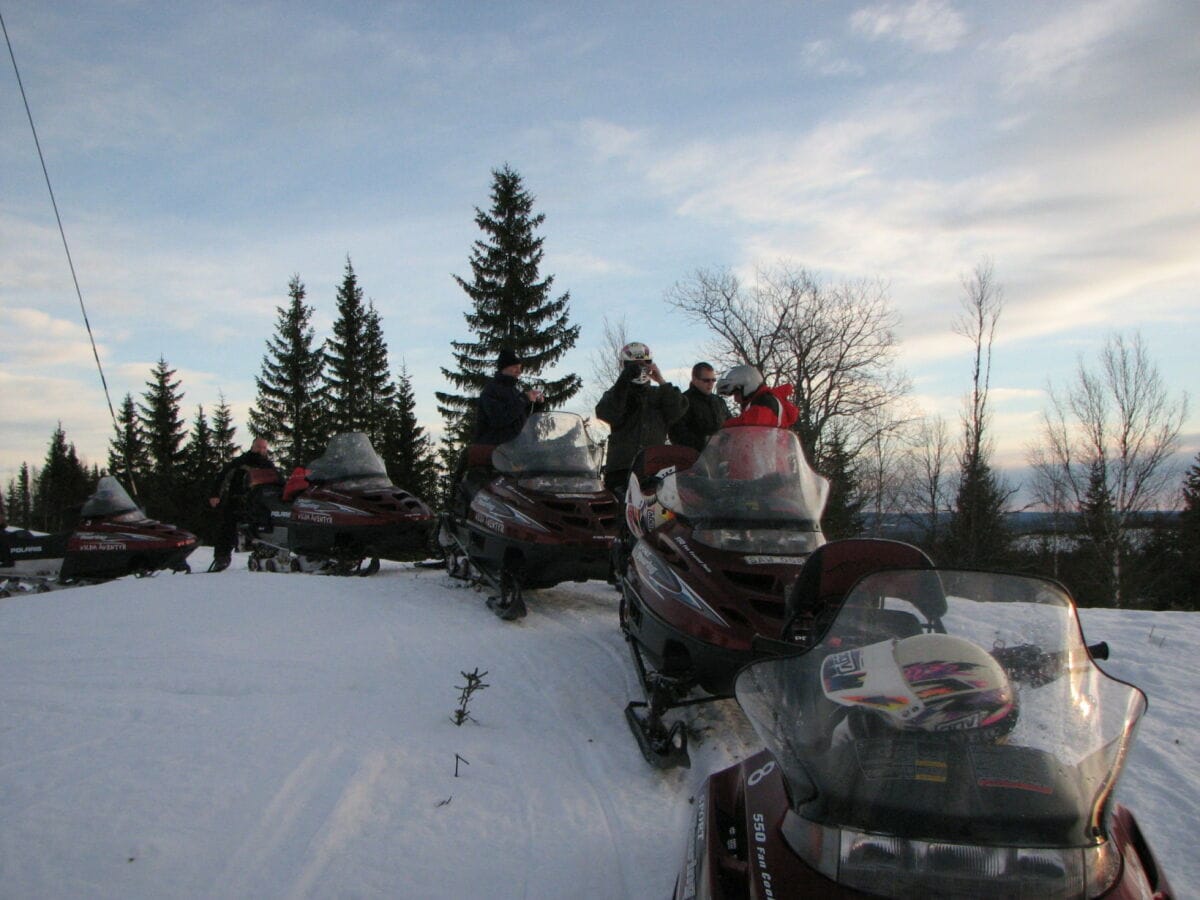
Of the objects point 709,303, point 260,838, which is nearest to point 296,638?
point 260,838

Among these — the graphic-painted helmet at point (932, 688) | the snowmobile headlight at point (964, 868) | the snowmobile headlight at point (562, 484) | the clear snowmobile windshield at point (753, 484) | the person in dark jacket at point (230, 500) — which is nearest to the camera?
the snowmobile headlight at point (964, 868)

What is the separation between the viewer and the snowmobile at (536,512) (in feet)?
18.7

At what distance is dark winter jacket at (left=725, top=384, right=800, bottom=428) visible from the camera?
4.29m

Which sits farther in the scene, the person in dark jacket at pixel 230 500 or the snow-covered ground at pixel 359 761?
the person in dark jacket at pixel 230 500

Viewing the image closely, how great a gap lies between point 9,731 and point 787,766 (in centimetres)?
339

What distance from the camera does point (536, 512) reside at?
230 inches

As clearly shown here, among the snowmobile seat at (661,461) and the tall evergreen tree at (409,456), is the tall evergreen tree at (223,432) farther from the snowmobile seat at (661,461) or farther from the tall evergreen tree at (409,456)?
the snowmobile seat at (661,461)

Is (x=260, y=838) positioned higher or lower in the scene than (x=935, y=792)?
lower

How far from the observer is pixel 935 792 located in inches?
61.3

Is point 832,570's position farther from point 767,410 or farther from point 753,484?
point 767,410

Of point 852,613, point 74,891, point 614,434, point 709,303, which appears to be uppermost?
point 709,303

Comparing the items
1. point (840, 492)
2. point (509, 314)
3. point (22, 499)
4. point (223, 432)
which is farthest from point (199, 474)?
point (22, 499)

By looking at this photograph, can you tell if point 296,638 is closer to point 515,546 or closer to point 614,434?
point 515,546

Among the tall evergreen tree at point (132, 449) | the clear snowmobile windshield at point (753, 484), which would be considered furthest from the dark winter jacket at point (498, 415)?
the tall evergreen tree at point (132, 449)
